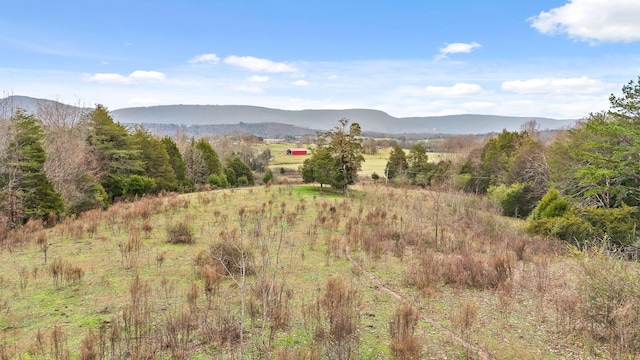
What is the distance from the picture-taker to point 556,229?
13.6 metres

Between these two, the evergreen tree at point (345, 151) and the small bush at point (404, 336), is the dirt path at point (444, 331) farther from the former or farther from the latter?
the evergreen tree at point (345, 151)

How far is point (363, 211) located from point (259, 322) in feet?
44.9

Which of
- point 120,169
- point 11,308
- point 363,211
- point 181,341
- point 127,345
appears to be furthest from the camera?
point 120,169

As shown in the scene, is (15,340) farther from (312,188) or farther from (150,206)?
(312,188)

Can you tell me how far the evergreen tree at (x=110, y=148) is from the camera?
2588 centimetres

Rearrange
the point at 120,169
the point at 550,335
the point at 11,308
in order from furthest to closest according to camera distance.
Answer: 1. the point at 120,169
2. the point at 11,308
3. the point at 550,335

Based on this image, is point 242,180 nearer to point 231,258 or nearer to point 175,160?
point 175,160

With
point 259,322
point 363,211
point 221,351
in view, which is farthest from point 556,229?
point 221,351

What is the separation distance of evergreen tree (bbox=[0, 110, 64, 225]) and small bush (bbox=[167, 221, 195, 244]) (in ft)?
25.9

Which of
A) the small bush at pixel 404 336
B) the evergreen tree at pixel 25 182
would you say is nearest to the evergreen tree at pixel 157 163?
the evergreen tree at pixel 25 182

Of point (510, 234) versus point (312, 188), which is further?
point (312, 188)

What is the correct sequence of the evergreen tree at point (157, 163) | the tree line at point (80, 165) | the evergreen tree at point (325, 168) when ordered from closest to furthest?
the tree line at point (80, 165) < the evergreen tree at point (325, 168) < the evergreen tree at point (157, 163)

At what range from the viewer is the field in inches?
200

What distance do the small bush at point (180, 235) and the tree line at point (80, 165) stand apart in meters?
6.95
